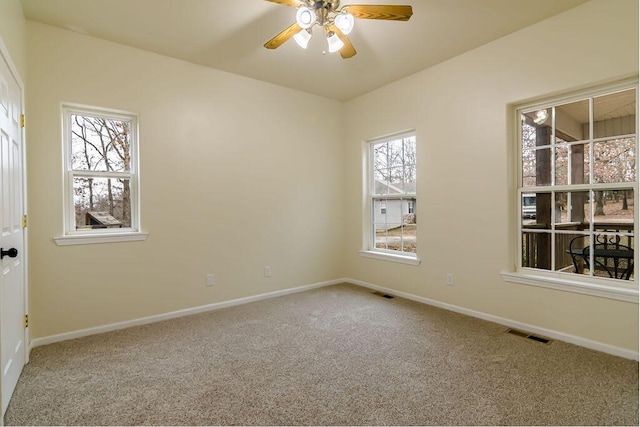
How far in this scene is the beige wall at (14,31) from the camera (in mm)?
2027

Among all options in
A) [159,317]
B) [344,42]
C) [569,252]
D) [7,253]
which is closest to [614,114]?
[569,252]

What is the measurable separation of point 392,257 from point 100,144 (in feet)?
11.3

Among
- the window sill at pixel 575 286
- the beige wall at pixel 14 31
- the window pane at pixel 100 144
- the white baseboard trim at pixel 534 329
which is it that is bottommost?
the white baseboard trim at pixel 534 329

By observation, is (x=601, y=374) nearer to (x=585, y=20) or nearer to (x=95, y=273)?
(x=585, y=20)

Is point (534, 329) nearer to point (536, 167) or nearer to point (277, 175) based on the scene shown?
point (536, 167)

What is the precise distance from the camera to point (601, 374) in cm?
223

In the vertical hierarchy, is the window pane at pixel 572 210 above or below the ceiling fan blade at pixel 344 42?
below

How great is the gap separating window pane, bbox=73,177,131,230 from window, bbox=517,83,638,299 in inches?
153

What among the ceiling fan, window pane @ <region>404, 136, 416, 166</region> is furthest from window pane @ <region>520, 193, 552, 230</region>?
the ceiling fan

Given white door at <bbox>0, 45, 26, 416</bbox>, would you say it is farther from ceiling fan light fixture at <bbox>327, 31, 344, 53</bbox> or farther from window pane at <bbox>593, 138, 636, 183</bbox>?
window pane at <bbox>593, 138, 636, 183</bbox>

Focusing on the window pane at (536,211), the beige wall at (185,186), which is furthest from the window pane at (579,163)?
the beige wall at (185,186)

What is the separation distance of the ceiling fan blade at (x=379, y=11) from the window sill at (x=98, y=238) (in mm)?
2741

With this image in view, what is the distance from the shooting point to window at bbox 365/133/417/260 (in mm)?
4137

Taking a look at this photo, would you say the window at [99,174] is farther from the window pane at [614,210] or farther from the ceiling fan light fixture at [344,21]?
the window pane at [614,210]
